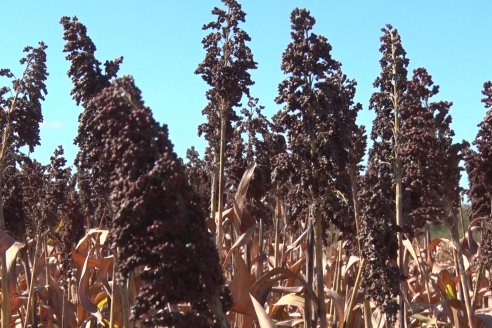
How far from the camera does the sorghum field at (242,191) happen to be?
303 cm

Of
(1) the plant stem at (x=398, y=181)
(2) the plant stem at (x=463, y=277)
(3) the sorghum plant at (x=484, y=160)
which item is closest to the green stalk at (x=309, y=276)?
(1) the plant stem at (x=398, y=181)

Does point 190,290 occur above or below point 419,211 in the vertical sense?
below

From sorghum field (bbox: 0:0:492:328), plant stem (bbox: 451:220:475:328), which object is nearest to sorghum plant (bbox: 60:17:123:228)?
sorghum field (bbox: 0:0:492:328)

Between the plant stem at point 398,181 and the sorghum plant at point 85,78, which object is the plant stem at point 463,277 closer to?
the plant stem at point 398,181

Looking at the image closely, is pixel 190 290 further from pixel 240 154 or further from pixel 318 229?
pixel 240 154

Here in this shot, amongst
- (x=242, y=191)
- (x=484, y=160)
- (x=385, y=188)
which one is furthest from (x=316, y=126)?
(x=484, y=160)

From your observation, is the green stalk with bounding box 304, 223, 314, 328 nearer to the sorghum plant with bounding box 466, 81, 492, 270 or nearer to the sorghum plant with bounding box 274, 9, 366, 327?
the sorghum plant with bounding box 274, 9, 366, 327

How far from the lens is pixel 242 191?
6809 millimetres

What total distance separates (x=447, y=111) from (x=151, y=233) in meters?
4.61

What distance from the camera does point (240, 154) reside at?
9.41 metres

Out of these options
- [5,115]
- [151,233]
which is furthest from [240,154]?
[151,233]

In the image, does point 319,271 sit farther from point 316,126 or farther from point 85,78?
point 85,78

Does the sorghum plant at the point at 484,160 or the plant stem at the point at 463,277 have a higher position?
the sorghum plant at the point at 484,160

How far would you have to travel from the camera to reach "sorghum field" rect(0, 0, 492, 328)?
3.03 m
